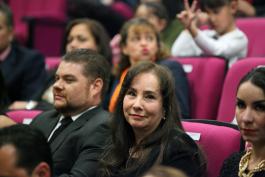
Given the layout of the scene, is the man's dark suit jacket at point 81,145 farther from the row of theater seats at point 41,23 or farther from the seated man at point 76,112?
the row of theater seats at point 41,23

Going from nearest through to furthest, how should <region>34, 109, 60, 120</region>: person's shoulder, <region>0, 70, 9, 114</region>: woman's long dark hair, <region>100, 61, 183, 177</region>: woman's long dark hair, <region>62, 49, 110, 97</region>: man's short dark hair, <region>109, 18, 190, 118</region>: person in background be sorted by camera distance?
<region>100, 61, 183, 177</region>: woman's long dark hair → <region>62, 49, 110, 97</region>: man's short dark hair → <region>34, 109, 60, 120</region>: person's shoulder → <region>0, 70, 9, 114</region>: woman's long dark hair → <region>109, 18, 190, 118</region>: person in background

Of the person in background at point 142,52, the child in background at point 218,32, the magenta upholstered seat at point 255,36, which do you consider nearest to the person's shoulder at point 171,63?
the person in background at point 142,52

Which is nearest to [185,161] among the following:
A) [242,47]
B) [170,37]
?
[242,47]

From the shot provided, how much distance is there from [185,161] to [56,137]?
0.76 m

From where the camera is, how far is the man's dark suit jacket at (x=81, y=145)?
3010 millimetres

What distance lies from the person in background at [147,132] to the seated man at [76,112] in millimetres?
135

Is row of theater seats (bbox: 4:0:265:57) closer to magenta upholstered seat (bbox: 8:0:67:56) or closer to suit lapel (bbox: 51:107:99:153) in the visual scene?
magenta upholstered seat (bbox: 8:0:67:56)

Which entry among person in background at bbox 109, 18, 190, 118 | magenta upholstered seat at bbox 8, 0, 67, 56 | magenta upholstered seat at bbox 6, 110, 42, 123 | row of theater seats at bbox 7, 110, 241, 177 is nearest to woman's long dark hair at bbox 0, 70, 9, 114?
magenta upholstered seat at bbox 6, 110, 42, 123

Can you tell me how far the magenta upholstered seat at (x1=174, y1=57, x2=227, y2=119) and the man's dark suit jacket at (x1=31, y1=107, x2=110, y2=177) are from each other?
2.91 ft

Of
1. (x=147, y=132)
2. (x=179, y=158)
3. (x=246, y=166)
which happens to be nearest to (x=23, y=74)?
(x=147, y=132)

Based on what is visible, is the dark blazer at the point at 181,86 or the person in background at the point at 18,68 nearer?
the dark blazer at the point at 181,86

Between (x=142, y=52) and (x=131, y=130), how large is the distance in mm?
1275

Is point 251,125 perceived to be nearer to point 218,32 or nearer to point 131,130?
point 131,130

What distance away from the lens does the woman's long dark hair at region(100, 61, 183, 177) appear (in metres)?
2.90
